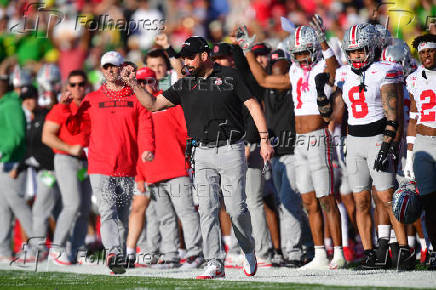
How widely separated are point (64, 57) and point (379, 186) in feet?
31.8

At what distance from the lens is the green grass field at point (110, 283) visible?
25.0 ft

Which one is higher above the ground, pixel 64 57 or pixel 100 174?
pixel 64 57

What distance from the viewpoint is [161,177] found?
35.3 feet

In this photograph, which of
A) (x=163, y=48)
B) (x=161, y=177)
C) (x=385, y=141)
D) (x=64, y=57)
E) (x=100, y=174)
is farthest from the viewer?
(x=64, y=57)

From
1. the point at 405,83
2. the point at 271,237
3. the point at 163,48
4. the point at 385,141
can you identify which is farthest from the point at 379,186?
the point at 163,48

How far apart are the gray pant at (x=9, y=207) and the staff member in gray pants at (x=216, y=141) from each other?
4.49 m

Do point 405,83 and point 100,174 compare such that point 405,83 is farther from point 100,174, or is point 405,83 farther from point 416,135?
point 100,174

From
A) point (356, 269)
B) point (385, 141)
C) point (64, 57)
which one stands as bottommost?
point (356, 269)

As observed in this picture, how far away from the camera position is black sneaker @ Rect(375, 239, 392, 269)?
9.33 meters

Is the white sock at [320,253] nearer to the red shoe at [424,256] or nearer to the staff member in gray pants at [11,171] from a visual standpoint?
the red shoe at [424,256]

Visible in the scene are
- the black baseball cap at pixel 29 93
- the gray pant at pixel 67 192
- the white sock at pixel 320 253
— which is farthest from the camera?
the black baseball cap at pixel 29 93

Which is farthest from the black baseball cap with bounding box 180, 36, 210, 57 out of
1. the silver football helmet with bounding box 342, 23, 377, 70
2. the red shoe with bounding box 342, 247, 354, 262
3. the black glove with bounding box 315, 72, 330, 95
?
the red shoe with bounding box 342, 247, 354, 262

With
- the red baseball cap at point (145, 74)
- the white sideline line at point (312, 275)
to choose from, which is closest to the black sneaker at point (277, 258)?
the white sideline line at point (312, 275)

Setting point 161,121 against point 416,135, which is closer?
point 416,135
